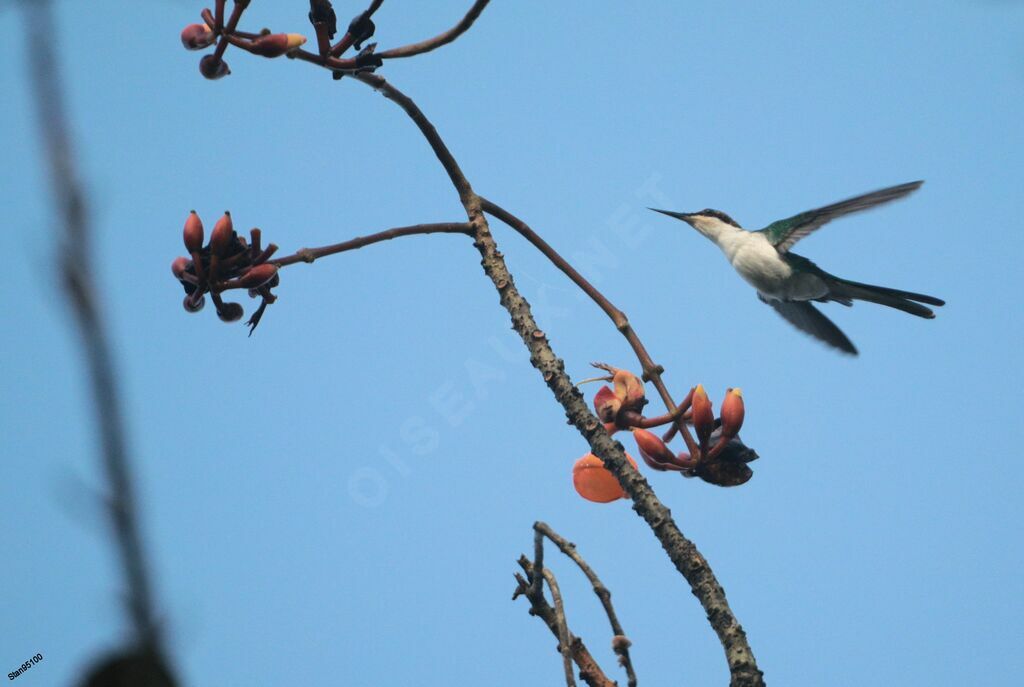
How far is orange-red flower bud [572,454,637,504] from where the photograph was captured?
2.95 metres

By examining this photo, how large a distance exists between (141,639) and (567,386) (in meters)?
2.11

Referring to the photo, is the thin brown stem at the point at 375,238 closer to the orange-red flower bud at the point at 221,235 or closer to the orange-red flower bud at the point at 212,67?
the orange-red flower bud at the point at 221,235

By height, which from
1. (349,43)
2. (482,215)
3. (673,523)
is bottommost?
(673,523)

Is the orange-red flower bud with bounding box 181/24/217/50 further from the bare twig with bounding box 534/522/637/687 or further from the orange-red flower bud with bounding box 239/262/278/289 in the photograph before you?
the bare twig with bounding box 534/522/637/687

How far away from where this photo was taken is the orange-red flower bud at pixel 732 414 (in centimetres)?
281

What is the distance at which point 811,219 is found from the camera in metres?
4.87

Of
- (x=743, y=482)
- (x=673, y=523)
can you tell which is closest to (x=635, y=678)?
(x=673, y=523)

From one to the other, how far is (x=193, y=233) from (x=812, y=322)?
304 centimetres

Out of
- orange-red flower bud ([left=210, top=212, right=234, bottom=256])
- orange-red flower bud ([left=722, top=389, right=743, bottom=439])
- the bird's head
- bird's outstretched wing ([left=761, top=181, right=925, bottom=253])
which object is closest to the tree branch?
orange-red flower bud ([left=722, top=389, right=743, bottom=439])

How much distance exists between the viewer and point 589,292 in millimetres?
3070

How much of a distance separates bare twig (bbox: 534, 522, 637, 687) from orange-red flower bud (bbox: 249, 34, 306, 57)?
1.42 metres

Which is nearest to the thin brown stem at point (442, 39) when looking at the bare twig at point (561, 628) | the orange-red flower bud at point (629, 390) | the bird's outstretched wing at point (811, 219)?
the orange-red flower bud at point (629, 390)

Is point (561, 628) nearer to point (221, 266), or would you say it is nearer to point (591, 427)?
point (591, 427)

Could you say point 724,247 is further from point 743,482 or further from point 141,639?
point 141,639
